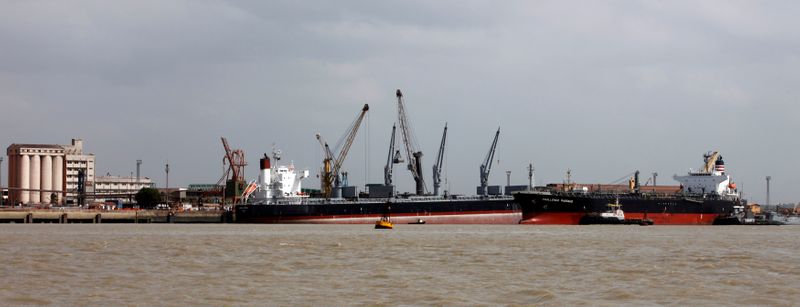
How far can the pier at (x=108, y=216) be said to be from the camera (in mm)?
141625

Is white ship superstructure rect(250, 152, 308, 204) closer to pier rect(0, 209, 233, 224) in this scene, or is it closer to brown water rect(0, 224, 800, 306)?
pier rect(0, 209, 233, 224)

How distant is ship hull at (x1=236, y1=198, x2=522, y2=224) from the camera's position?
122m

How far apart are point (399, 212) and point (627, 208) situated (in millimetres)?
26560

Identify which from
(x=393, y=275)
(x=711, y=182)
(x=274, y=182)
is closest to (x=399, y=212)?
(x=274, y=182)

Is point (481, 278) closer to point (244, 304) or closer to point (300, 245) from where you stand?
point (244, 304)

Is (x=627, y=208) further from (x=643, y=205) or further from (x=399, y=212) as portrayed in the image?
(x=399, y=212)

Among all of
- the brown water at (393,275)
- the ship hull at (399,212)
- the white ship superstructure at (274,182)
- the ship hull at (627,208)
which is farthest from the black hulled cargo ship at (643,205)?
the brown water at (393,275)

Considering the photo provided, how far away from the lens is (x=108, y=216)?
14612 centimetres

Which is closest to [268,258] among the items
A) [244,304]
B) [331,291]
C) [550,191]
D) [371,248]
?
[371,248]

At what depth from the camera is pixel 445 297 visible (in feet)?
91.9

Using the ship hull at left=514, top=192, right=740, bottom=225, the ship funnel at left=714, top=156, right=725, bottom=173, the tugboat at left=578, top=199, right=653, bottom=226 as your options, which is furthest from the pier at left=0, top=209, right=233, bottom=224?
the ship funnel at left=714, top=156, right=725, bottom=173

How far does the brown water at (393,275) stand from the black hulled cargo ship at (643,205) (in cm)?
6306

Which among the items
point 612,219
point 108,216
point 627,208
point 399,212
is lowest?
point 108,216

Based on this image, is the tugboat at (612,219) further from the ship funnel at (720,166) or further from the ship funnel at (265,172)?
the ship funnel at (265,172)
